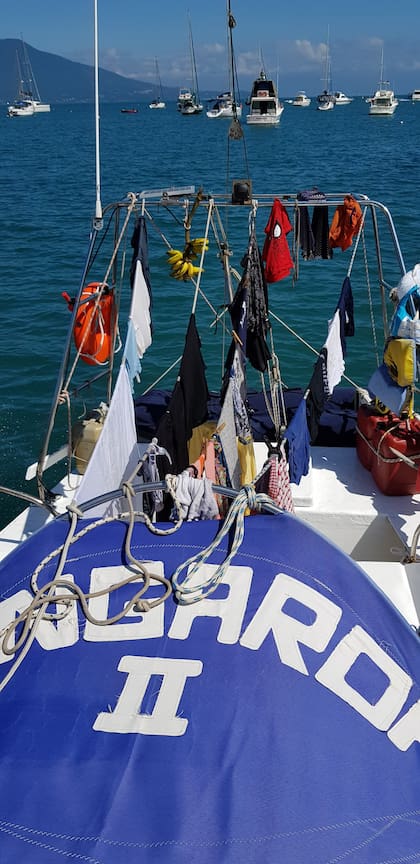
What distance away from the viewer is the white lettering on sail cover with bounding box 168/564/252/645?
3373mm

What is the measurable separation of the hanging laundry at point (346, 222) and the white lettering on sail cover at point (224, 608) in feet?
19.9

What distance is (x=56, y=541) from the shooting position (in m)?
3.86

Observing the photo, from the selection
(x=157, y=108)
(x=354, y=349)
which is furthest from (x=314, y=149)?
(x=157, y=108)

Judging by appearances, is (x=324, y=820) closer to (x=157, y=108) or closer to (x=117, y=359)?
(x=117, y=359)

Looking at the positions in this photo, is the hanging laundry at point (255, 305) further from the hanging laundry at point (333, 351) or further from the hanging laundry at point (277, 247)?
the hanging laundry at point (333, 351)

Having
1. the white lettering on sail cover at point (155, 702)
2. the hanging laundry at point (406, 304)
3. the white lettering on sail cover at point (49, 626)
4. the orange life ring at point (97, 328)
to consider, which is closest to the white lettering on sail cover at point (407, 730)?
the white lettering on sail cover at point (155, 702)

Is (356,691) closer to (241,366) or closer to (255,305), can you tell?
(241,366)

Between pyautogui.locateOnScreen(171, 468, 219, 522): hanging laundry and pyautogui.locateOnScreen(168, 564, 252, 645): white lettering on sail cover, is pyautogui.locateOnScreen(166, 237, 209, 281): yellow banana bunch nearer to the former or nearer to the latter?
pyautogui.locateOnScreen(171, 468, 219, 522): hanging laundry

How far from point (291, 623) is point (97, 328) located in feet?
17.8

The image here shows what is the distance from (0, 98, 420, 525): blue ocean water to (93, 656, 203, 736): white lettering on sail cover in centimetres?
738

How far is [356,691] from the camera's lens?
3.22 metres

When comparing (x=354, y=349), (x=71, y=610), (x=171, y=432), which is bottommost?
(x=354, y=349)

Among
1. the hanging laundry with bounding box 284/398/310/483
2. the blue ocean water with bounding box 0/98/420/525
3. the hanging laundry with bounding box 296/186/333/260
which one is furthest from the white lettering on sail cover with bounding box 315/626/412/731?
the blue ocean water with bounding box 0/98/420/525

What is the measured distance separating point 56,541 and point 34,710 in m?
0.97
